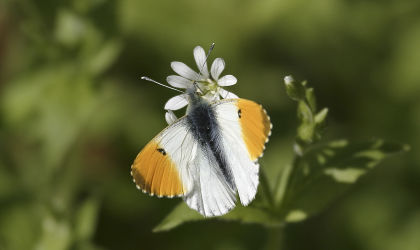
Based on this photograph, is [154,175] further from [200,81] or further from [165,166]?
[200,81]

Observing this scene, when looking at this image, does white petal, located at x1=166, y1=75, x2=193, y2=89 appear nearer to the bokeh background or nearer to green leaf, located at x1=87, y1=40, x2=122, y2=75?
the bokeh background

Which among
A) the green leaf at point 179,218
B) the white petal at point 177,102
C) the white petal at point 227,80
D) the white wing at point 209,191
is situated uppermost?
the white petal at point 227,80

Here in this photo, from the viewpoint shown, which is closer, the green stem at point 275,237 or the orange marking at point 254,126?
the orange marking at point 254,126

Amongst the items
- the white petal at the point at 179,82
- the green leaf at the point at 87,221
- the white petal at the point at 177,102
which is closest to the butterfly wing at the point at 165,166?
the white petal at the point at 177,102

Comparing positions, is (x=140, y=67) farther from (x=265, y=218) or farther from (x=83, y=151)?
(x=265, y=218)

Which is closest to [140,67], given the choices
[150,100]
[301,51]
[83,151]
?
→ [150,100]

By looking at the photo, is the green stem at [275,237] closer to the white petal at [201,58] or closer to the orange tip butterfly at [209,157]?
the orange tip butterfly at [209,157]
